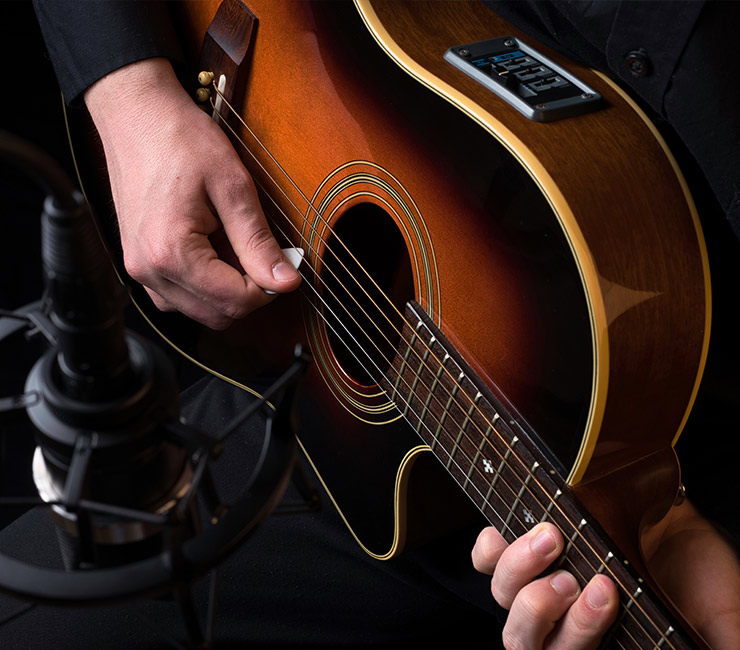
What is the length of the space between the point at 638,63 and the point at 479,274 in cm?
23

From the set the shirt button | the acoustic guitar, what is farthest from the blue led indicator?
the shirt button

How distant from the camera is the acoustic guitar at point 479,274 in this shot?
654 mm

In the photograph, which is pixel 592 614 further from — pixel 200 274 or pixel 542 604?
pixel 200 274

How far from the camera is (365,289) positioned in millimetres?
866

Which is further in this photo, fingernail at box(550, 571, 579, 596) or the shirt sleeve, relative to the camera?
the shirt sleeve

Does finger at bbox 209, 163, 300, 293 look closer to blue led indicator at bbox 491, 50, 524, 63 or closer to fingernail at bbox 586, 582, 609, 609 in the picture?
blue led indicator at bbox 491, 50, 524, 63

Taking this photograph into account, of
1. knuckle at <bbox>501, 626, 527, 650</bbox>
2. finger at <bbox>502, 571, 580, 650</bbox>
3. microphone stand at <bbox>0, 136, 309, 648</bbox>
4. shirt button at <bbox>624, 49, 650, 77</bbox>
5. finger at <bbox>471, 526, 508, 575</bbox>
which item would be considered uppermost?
shirt button at <bbox>624, 49, 650, 77</bbox>

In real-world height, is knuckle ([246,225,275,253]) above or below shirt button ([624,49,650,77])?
below

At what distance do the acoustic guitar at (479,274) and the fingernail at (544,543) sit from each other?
0.01 m

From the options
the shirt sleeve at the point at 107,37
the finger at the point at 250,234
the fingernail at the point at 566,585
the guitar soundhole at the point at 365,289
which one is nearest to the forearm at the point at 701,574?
the fingernail at the point at 566,585

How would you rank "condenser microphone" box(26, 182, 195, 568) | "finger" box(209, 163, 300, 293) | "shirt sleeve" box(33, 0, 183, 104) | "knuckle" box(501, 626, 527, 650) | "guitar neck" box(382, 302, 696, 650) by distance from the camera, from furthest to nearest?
"shirt sleeve" box(33, 0, 183, 104) → "finger" box(209, 163, 300, 293) → "knuckle" box(501, 626, 527, 650) → "guitar neck" box(382, 302, 696, 650) → "condenser microphone" box(26, 182, 195, 568)

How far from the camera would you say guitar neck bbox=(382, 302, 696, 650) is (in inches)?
25.4

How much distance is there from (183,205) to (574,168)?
453 millimetres

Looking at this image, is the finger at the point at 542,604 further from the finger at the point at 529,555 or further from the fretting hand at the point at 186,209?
the fretting hand at the point at 186,209
